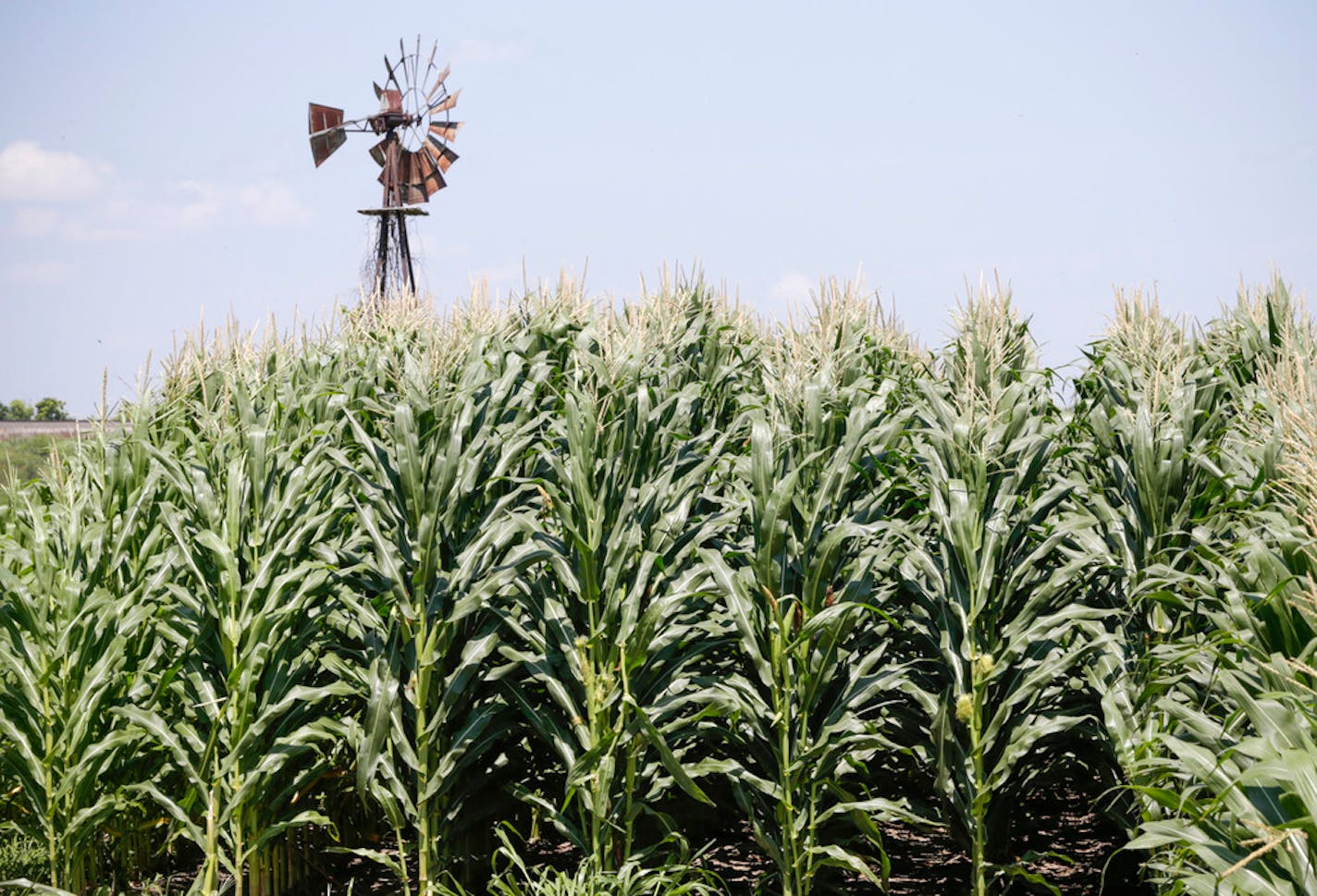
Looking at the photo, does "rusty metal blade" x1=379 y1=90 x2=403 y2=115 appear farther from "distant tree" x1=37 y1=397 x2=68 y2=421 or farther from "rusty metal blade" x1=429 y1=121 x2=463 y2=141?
"distant tree" x1=37 y1=397 x2=68 y2=421

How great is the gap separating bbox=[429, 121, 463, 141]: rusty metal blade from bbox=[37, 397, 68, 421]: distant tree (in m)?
21.7

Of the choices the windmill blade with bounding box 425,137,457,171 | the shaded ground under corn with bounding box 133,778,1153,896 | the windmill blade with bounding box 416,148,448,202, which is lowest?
the shaded ground under corn with bounding box 133,778,1153,896

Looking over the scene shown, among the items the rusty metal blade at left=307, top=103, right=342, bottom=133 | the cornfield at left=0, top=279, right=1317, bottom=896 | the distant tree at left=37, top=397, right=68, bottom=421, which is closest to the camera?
the cornfield at left=0, top=279, right=1317, bottom=896

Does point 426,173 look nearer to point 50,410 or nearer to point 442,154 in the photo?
point 442,154

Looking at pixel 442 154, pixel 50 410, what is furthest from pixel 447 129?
pixel 50 410

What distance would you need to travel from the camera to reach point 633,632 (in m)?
4.70

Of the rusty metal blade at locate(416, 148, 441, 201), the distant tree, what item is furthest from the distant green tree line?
the rusty metal blade at locate(416, 148, 441, 201)

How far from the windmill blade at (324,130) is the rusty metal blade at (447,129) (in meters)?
2.41

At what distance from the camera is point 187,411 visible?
776cm

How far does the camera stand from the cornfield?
15.3 feet

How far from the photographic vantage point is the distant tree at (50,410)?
41125 millimetres

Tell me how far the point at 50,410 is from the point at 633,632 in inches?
1726

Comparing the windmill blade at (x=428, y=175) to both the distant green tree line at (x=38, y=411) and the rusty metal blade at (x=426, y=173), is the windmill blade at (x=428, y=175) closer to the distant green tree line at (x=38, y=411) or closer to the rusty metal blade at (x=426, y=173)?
the rusty metal blade at (x=426, y=173)

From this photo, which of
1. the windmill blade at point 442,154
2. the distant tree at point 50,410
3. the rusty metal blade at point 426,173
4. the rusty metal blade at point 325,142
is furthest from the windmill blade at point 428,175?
the distant tree at point 50,410
